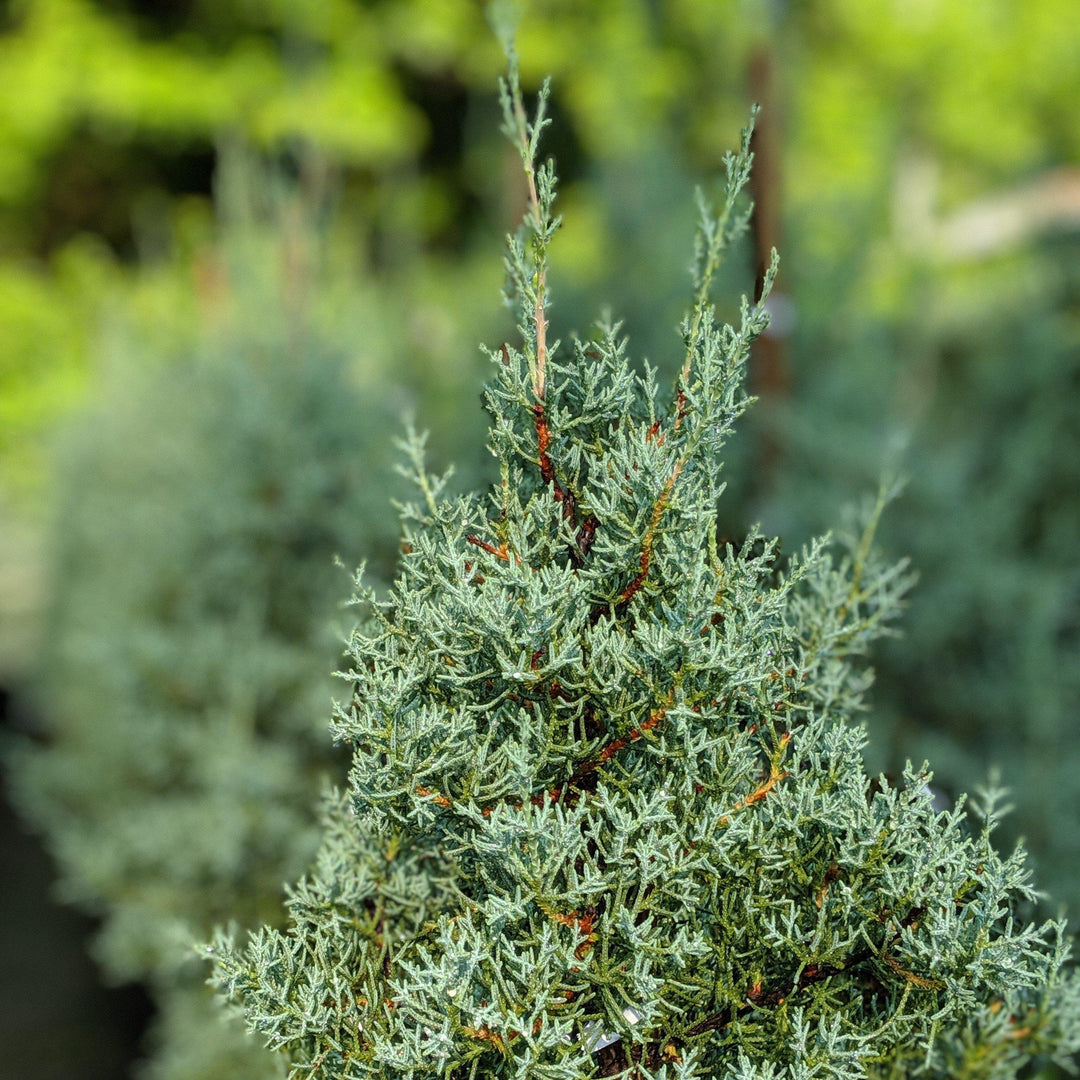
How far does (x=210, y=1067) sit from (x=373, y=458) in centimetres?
195

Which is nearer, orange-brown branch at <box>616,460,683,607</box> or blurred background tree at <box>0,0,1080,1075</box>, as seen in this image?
orange-brown branch at <box>616,460,683,607</box>

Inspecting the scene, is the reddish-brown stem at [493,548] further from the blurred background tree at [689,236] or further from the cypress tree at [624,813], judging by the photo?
the blurred background tree at [689,236]

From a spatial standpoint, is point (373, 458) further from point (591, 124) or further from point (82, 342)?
point (591, 124)

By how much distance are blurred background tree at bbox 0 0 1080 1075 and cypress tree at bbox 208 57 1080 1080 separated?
0.35 metres

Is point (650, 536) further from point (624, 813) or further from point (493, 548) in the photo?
point (624, 813)

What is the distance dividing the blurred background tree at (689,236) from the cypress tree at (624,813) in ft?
1.16

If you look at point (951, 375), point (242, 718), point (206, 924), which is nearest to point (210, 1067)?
point (206, 924)

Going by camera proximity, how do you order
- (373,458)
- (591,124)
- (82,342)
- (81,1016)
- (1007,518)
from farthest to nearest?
(591,124), (82,342), (81,1016), (1007,518), (373,458)

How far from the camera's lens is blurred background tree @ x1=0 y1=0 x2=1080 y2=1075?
161 inches

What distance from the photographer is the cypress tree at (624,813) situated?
1217 mm

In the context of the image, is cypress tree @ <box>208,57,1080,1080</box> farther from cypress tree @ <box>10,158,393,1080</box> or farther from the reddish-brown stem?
cypress tree @ <box>10,158,393,1080</box>

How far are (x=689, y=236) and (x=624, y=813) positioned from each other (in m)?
5.54

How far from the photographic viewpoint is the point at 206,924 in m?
3.46

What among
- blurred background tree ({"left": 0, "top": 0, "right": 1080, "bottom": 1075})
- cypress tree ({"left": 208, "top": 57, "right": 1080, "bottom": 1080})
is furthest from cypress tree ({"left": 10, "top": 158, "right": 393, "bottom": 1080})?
cypress tree ({"left": 208, "top": 57, "right": 1080, "bottom": 1080})
